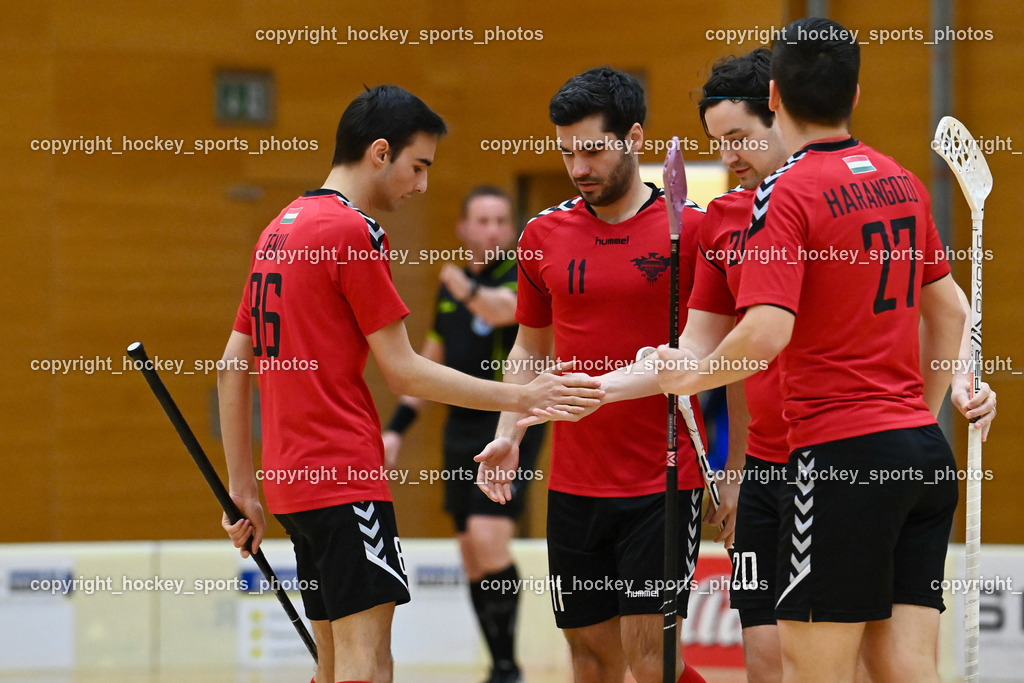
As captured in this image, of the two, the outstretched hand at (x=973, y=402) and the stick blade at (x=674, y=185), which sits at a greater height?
the stick blade at (x=674, y=185)

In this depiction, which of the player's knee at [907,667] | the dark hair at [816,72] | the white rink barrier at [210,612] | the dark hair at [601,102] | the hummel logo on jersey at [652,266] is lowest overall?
the white rink barrier at [210,612]

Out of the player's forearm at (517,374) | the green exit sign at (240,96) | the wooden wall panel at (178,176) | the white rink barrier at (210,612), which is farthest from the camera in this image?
the green exit sign at (240,96)

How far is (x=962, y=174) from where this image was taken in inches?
141

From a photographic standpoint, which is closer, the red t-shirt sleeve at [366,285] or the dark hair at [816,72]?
the dark hair at [816,72]

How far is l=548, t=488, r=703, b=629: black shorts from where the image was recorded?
3.28 m

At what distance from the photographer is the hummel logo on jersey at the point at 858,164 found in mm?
2615

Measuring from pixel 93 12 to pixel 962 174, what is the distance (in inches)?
218

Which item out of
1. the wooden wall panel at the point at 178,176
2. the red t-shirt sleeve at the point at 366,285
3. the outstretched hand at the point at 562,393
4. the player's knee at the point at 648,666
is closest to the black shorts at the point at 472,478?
the wooden wall panel at the point at 178,176

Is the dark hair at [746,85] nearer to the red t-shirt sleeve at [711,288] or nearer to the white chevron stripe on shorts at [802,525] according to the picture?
the red t-shirt sleeve at [711,288]

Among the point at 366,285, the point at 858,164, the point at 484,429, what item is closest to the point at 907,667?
the point at 858,164

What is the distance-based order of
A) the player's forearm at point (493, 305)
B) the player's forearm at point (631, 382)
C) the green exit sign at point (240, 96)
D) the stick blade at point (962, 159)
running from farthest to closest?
the green exit sign at point (240, 96) < the player's forearm at point (493, 305) < the stick blade at point (962, 159) < the player's forearm at point (631, 382)

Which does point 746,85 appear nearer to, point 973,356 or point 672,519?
point 973,356

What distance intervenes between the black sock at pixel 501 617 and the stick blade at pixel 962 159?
286 cm

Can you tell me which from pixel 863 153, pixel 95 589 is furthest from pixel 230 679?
pixel 863 153
